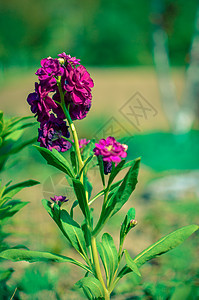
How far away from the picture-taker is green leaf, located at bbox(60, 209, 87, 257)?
3.05 feet

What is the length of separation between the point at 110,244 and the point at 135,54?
18.1 meters

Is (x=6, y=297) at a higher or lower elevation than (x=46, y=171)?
lower

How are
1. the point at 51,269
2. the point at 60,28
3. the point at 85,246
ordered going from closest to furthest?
1. the point at 85,246
2. the point at 51,269
3. the point at 60,28

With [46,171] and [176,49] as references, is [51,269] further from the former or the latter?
[176,49]

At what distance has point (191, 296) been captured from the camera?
114 cm

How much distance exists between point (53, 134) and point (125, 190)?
0.79 ft

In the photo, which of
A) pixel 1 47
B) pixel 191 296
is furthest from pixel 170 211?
pixel 1 47

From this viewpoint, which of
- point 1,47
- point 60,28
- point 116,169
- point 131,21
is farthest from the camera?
point 60,28

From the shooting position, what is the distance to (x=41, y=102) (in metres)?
0.83

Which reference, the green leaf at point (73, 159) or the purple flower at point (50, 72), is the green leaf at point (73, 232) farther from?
the purple flower at point (50, 72)

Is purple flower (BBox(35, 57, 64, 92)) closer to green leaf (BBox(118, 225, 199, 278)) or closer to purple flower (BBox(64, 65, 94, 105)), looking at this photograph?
purple flower (BBox(64, 65, 94, 105))

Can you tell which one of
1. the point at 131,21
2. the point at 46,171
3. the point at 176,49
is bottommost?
the point at 46,171

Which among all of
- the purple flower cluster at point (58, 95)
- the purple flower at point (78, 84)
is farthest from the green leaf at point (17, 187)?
the purple flower at point (78, 84)

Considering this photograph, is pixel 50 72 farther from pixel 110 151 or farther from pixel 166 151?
pixel 166 151
